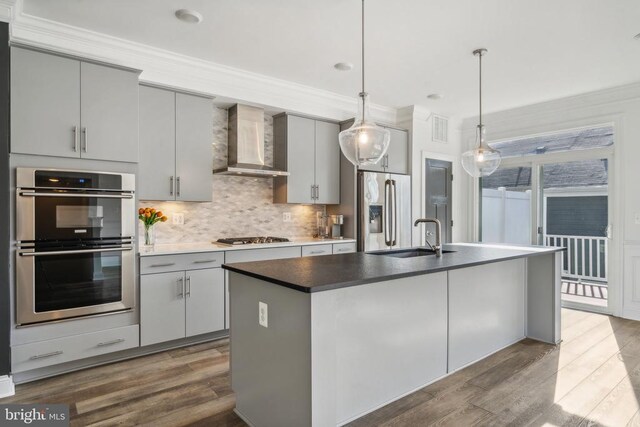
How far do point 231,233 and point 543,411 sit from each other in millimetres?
3288

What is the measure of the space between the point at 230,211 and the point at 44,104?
2007 millimetres

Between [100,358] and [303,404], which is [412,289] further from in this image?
[100,358]

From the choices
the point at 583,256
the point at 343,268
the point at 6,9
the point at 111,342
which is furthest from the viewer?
the point at 583,256

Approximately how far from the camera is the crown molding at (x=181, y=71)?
3.05 m

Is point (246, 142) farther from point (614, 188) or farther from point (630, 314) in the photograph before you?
point (630, 314)

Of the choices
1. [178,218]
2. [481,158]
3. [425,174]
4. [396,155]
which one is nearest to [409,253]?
[481,158]

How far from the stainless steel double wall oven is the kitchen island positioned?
4.36ft

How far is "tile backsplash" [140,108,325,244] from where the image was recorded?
13.2 ft

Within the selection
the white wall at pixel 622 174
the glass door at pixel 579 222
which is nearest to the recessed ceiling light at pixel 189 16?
the white wall at pixel 622 174

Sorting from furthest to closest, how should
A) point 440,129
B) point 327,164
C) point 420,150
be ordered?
point 440,129 < point 420,150 < point 327,164

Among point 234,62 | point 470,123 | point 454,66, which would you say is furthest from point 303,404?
point 470,123

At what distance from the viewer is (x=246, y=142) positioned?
13.7 feet

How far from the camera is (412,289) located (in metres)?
2.54

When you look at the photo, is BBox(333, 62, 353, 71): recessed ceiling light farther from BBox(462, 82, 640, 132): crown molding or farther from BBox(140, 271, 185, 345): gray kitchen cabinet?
BBox(462, 82, 640, 132): crown molding
